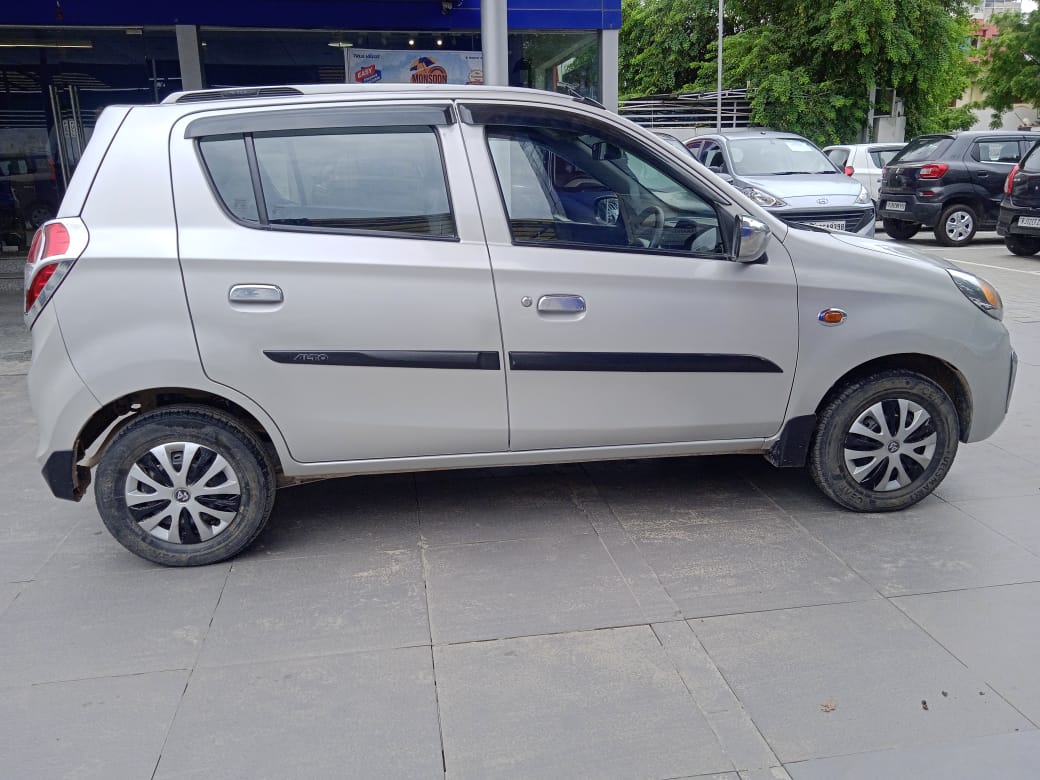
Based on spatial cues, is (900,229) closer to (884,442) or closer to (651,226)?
(884,442)

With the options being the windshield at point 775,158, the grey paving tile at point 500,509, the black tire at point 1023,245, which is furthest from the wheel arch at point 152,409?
the black tire at point 1023,245

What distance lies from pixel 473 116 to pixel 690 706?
2483 millimetres

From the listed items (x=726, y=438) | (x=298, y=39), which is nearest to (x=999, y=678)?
(x=726, y=438)

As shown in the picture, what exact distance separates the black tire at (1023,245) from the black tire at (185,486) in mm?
12395

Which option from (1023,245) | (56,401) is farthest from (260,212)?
(1023,245)

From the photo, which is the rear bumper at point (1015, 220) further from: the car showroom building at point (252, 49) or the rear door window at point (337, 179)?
the rear door window at point (337, 179)

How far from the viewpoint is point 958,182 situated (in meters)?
14.3

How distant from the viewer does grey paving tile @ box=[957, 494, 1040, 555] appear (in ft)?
13.5

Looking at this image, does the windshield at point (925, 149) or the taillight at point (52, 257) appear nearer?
the taillight at point (52, 257)

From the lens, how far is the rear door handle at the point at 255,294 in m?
3.65

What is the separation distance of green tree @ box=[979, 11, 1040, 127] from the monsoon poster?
1081 inches

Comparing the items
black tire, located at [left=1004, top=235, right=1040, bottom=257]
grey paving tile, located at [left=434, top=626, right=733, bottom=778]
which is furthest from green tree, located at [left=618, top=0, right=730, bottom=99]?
grey paving tile, located at [left=434, top=626, right=733, bottom=778]

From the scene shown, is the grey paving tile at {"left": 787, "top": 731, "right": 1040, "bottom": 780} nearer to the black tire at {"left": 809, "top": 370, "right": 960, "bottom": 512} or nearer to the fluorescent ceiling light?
the black tire at {"left": 809, "top": 370, "right": 960, "bottom": 512}

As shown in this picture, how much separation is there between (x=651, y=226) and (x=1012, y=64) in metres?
34.8
